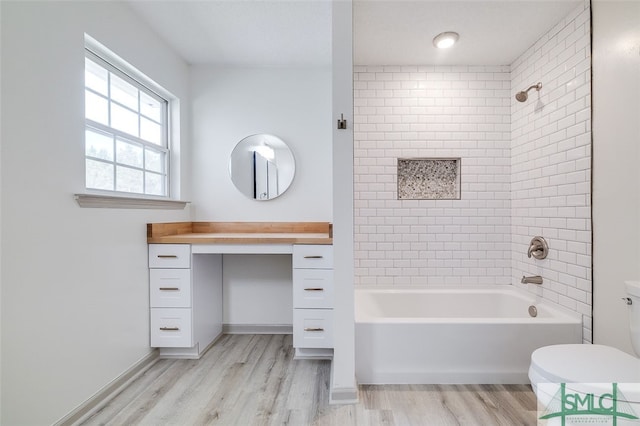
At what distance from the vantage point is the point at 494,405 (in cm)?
169

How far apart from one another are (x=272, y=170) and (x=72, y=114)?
1.48 meters

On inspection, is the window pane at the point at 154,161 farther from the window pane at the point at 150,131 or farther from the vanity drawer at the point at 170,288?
the vanity drawer at the point at 170,288

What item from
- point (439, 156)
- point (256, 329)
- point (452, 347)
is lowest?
point (256, 329)

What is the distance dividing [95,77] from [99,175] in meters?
0.59

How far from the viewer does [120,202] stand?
6.27 feet

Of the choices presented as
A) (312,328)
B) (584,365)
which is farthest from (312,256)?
(584,365)

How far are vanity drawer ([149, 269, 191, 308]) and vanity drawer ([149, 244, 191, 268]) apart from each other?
0.14 ft

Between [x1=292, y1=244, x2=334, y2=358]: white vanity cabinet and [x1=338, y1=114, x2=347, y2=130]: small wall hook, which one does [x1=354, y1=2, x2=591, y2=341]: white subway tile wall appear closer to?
[x1=292, y1=244, x2=334, y2=358]: white vanity cabinet

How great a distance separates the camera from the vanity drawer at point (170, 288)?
220cm

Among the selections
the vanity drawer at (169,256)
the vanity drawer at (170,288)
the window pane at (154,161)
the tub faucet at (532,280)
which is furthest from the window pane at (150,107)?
the tub faucet at (532,280)

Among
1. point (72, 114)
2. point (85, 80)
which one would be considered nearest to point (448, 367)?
point (72, 114)

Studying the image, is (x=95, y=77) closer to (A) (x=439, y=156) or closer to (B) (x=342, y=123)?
(B) (x=342, y=123)

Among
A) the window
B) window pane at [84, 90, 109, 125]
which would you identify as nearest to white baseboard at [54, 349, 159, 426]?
the window

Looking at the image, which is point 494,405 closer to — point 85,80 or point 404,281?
point 404,281
